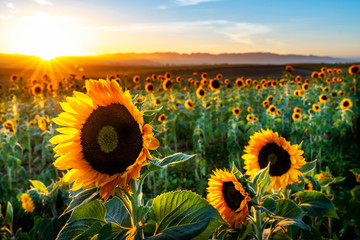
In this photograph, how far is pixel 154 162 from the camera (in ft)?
3.05

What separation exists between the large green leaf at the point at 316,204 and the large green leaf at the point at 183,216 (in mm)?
842

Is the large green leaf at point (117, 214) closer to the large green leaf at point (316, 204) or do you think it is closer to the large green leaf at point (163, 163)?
the large green leaf at point (163, 163)

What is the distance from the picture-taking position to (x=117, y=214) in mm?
1063

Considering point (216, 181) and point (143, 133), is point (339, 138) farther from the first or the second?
point (143, 133)

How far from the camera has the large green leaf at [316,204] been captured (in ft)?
4.96

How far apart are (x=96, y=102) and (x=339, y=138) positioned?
5.59 metres

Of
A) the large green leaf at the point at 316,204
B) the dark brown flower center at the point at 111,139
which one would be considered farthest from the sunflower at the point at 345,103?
the dark brown flower center at the point at 111,139

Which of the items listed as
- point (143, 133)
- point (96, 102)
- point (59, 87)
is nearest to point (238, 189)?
point (143, 133)

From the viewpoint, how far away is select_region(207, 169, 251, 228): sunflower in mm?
1160

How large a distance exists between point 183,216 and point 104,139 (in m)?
0.32

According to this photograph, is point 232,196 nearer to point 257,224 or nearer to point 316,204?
point 257,224

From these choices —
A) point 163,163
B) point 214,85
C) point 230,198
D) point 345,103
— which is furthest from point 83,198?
point 214,85

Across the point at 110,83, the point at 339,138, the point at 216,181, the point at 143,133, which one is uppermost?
the point at 110,83

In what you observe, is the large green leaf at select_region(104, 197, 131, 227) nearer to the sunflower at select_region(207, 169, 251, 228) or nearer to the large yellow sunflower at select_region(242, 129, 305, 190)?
the sunflower at select_region(207, 169, 251, 228)
